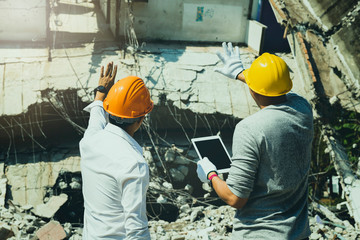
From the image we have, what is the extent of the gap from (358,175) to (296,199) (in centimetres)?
360

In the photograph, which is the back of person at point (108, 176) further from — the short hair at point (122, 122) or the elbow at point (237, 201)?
the elbow at point (237, 201)

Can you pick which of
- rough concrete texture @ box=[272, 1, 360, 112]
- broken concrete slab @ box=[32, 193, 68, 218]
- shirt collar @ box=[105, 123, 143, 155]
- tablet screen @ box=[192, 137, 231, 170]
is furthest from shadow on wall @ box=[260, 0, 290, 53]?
shirt collar @ box=[105, 123, 143, 155]

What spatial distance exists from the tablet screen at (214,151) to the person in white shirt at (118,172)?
786 millimetres

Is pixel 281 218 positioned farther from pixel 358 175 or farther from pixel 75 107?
pixel 75 107

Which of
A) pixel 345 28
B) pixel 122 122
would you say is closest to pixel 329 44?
pixel 345 28

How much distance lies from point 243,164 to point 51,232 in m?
2.94

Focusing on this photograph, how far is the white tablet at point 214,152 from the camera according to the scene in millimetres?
2892

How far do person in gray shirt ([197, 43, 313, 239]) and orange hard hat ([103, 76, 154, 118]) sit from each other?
1.94 feet

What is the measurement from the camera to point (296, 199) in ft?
7.28

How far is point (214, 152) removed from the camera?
9.80ft

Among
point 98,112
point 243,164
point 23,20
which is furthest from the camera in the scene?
point 23,20

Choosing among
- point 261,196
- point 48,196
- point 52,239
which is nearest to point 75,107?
point 48,196

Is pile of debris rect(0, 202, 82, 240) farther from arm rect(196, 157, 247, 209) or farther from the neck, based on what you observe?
the neck

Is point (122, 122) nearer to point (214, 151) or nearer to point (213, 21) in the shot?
point (214, 151)
